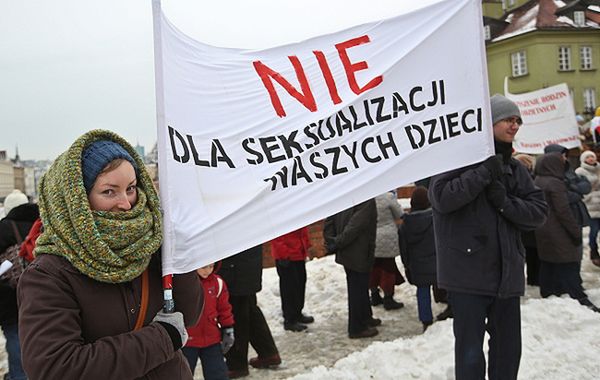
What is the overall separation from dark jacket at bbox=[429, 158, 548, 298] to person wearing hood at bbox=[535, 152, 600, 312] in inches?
145

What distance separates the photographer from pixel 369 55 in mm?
3457

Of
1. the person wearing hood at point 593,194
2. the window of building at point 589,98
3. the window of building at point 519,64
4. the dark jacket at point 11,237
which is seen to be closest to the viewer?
the dark jacket at point 11,237

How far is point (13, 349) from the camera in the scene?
203 inches

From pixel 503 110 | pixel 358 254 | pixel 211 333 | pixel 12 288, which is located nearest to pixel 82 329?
pixel 211 333

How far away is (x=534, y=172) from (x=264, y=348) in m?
4.49

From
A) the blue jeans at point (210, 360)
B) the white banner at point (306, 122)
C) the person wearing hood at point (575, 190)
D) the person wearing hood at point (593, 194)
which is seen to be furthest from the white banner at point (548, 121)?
the blue jeans at point (210, 360)

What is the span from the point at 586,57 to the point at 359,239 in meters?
42.0

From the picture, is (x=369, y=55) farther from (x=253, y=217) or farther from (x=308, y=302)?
Answer: (x=308, y=302)

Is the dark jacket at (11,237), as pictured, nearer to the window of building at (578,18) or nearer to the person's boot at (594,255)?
the person's boot at (594,255)

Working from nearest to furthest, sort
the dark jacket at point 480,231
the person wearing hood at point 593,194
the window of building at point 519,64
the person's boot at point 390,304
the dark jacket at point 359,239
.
Result: the dark jacket at point 480,231 → the dark jacket at point 359,239 → the person's boot at point 390,304 → the person wearing hood at point 593,194 → the window of building at point 519,64

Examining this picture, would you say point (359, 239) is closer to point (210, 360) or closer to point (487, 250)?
point (210, 360)

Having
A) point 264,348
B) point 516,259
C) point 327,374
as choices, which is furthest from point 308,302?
point 516,259

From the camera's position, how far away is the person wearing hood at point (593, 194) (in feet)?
32.3

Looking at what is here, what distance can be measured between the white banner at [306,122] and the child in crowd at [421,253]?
344cm
